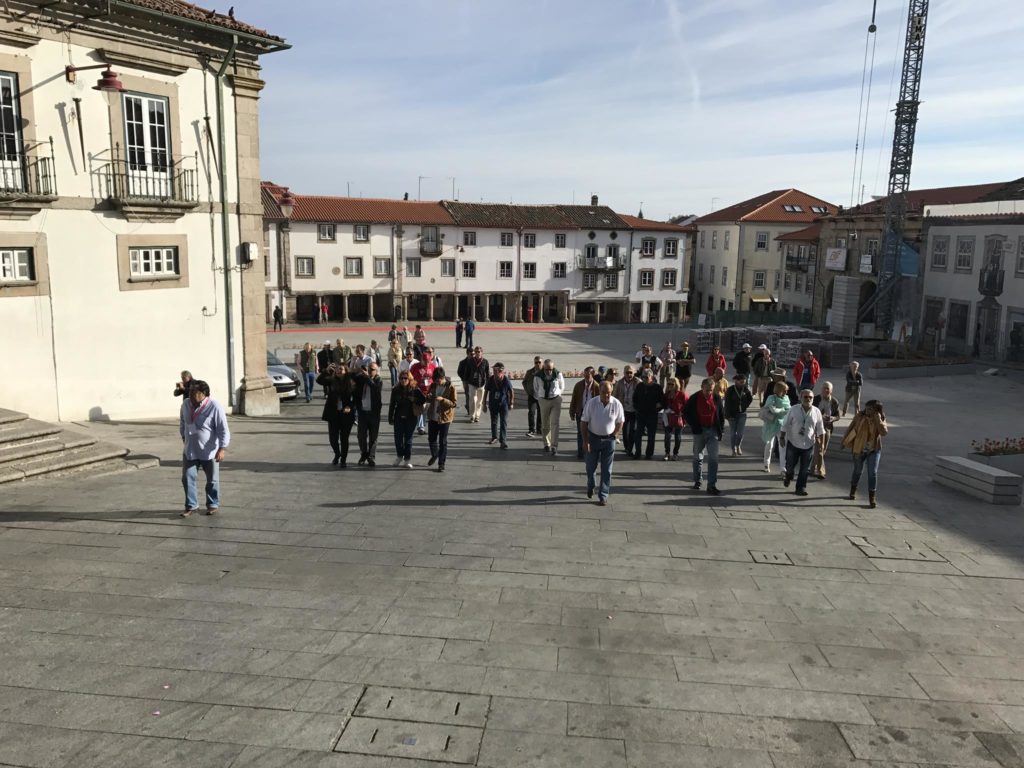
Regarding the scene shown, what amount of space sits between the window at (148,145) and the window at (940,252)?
3598 cm

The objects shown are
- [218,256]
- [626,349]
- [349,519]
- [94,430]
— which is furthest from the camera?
[626,349]

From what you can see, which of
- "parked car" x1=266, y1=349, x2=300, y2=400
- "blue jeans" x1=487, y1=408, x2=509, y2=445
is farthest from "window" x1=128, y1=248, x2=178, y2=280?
"blue jeans" x1=487, y1=408, x2=509, y2=445

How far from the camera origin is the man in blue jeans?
9.33 m

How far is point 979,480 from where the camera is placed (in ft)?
38.7

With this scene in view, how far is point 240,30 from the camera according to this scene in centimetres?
1622

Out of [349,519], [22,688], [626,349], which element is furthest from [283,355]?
[22,688]

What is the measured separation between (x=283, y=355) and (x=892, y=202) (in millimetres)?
32935

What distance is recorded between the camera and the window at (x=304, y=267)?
5059 cm

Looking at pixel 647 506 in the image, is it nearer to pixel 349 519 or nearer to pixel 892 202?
pixel 349 519

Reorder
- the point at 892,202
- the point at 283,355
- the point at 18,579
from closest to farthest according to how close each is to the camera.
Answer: the point at 18,579 < the point at 283,355 < the point at 892,202

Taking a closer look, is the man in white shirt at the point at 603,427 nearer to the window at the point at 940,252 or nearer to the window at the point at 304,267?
the window at the point at 940,252

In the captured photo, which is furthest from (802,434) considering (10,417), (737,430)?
(10,417)

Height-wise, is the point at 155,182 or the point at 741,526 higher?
the point at 155,182

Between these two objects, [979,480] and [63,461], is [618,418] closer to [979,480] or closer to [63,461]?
[979,480]
